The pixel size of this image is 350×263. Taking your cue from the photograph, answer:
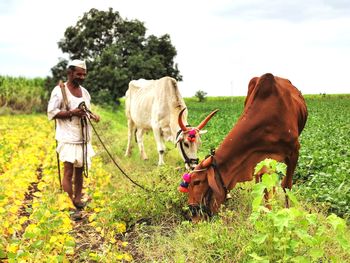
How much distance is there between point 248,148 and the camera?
17.7 feet

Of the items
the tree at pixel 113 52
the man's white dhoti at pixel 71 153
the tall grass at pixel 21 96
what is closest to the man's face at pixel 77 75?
the man's white dhoti at pixel 71 153

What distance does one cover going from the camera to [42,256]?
184 inches

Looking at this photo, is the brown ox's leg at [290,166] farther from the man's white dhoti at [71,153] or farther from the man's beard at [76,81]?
the man's beard at [76,81]

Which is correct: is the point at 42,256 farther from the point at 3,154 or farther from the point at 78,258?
the point at 3,154

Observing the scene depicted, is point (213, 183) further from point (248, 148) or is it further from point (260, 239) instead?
point (260, 239)

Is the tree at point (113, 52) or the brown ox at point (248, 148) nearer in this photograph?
the brown ox at point (248, 148)

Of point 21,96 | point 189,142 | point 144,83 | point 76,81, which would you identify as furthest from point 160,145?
point 21,96

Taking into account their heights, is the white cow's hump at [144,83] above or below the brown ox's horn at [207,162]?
above

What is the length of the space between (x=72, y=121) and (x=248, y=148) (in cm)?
273

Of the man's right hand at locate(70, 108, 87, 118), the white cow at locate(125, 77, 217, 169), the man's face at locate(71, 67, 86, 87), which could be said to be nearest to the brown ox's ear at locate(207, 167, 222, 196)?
the white cow at locate(125, 77, 217, 169)

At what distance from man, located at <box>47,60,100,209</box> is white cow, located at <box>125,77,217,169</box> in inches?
61.6

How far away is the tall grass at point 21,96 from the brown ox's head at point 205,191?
28653 mm

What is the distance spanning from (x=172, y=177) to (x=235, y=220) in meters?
1.67

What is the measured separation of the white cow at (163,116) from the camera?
788cm
